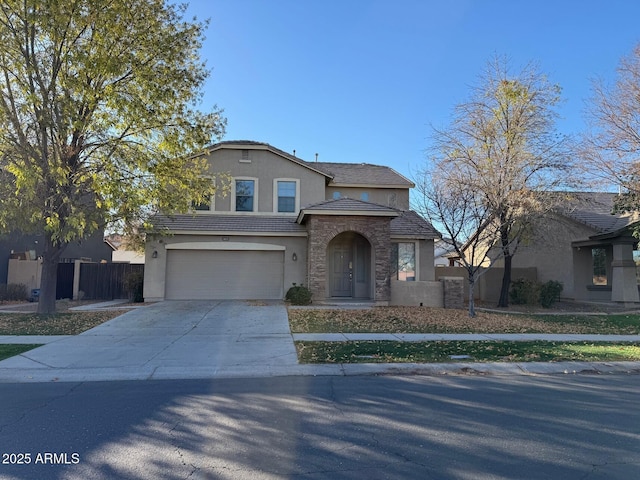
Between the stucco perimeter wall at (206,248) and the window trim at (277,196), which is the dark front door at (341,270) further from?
the window trim at (277,196)

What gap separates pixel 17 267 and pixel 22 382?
1663cm

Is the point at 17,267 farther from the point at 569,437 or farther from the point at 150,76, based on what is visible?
the point at 569,437

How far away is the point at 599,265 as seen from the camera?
2148cm

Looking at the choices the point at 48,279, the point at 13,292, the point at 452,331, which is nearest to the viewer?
the point at 452,331

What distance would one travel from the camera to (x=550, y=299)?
19516mm

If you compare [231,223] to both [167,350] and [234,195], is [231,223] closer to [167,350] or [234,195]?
[234,195]

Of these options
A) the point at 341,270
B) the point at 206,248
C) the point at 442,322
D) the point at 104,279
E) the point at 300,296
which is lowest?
the point at 442,322

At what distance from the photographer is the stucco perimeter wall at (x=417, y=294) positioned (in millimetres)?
17453

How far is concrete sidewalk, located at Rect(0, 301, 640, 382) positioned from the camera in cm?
762

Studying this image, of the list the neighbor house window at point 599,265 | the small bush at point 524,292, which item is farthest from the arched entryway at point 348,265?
the neighbor house window at point 599,265

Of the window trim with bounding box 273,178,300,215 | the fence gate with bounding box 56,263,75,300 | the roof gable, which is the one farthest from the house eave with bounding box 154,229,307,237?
the fence gate with bounding box 56,263,75,300

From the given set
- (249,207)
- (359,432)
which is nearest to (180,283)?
(249,207)

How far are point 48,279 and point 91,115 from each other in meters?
5.58

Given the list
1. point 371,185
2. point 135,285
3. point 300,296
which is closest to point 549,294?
point 371,185
